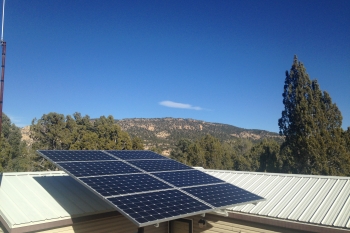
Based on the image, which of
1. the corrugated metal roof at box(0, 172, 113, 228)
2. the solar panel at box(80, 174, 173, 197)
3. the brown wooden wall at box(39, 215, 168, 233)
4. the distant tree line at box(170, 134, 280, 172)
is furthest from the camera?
the distant tree line at box(170, 134, 280, 172)

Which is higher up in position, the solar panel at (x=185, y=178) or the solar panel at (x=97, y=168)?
the solar panel at (x=97, y=168)

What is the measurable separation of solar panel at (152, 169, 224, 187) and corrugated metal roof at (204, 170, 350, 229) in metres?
1.38

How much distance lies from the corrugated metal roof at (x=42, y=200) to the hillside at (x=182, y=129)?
242 ft

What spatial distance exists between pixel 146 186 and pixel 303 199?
5419mm

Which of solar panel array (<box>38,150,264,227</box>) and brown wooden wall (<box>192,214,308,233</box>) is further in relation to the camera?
brown wooden wall (<box>192,214,308,233</box>)

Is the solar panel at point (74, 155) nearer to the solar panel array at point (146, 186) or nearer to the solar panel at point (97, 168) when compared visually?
the solar panel array at point (146, 186)

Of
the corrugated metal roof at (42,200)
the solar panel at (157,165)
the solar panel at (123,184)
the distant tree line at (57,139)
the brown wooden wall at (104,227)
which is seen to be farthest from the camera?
the distant tree line at (57,139)

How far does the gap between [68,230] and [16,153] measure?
28397 mm

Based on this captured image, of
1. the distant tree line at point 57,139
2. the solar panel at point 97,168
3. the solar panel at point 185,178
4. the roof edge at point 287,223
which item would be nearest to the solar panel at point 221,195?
the solar panel at point 185,178

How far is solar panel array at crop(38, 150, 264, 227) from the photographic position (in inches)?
288

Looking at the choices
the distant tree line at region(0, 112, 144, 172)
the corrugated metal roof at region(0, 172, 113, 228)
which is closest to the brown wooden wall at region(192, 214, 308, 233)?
the corrugated metal roof at region(0, 172, 113, 228)

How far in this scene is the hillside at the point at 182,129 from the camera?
9081 centimetres

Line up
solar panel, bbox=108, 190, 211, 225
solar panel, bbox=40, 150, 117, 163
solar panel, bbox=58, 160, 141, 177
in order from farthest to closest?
1. solar panel, bbox=40, 150, 117, 163
2. solar panel, bbox=58, 160, 141, 177
3. solar panel, bbox=108, 190, 211, 225

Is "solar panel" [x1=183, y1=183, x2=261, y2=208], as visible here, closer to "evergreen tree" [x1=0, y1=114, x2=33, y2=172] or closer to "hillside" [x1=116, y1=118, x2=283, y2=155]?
"evergreen tree" [x1=0, y1=114, x2=33, y2=172]
